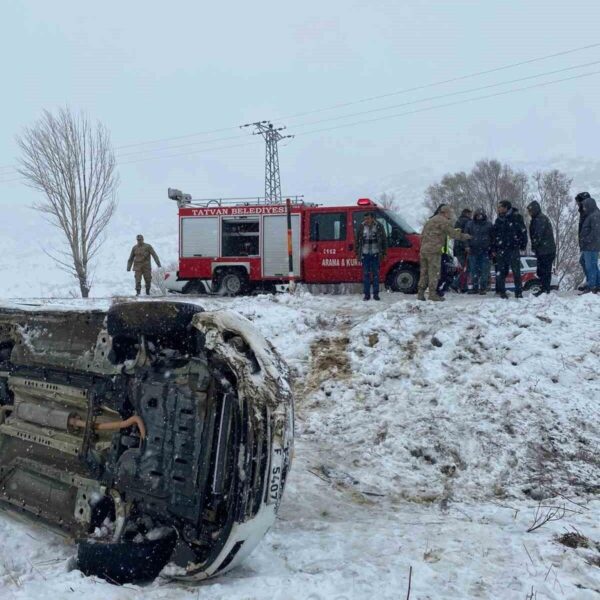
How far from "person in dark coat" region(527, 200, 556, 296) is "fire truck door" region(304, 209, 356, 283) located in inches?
180

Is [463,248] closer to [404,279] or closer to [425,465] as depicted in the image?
[404,279]

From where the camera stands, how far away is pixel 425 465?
4.75 metres

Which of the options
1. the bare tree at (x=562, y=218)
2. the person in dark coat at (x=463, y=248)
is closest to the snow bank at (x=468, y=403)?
the person in dark coat at (x=463, y=248)

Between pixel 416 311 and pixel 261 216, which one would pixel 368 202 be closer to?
pixel 261 216

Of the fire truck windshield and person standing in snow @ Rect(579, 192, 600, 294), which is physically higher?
the fire truck windshield

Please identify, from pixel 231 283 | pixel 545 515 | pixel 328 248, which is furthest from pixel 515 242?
pixel 231 283

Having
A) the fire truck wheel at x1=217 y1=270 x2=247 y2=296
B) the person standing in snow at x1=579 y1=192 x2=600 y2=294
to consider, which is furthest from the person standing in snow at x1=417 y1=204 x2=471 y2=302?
the fire truck wheel at x1=217 y1=270 x2=247 y2=296

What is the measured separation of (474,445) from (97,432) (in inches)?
125

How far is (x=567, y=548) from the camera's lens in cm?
308

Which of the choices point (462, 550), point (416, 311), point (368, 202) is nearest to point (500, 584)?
point (462, 550)

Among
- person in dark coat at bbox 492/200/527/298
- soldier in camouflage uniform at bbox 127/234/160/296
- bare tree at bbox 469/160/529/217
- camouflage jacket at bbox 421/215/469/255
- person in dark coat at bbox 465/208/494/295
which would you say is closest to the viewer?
camouflage jacket at bbox 421/215/469/255

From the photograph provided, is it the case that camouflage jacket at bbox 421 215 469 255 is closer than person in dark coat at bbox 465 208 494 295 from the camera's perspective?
Yes

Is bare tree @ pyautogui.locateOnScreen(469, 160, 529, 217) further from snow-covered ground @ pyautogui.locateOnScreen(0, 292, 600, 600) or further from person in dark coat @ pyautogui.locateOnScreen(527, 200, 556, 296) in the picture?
snow-covered ground @ pyautogui.locateOnScreen(0, 292, 600, 600)

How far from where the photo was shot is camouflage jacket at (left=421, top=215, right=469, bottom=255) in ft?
31.1
